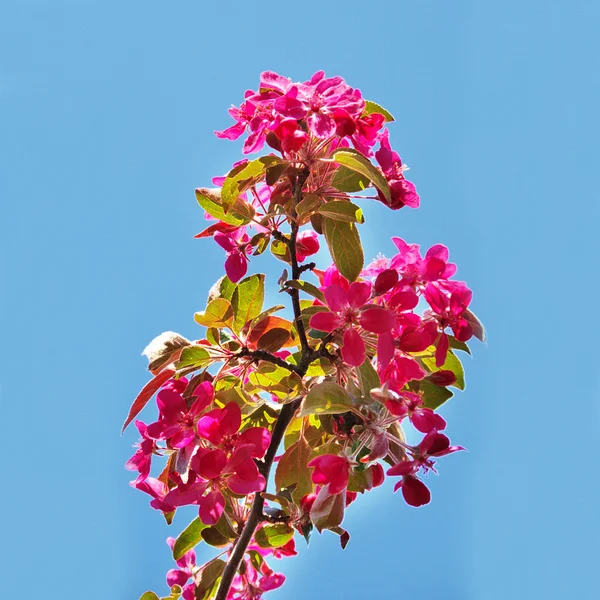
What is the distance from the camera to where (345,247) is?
5.26 ft

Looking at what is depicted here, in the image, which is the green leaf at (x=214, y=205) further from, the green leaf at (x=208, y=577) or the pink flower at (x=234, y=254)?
the green leaf at (x=208, y=577)

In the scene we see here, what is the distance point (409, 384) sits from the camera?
163 centimetres

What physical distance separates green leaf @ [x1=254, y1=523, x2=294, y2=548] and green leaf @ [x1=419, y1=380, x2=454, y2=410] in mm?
450

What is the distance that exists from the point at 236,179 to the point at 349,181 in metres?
0.26

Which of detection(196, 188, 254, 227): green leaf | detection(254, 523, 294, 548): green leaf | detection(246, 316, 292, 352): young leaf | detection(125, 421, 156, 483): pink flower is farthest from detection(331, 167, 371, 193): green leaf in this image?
detection(254, 523, 294, 548): green leaf

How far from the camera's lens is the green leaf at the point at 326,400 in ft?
4.53

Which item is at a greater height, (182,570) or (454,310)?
(454,310)

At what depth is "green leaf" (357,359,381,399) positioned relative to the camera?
1.49 meters

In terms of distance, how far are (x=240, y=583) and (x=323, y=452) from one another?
56cm

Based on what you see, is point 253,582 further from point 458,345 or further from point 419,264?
point 419,264

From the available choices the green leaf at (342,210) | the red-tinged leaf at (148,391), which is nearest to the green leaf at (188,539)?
the red-tinged leaf at (148,391)

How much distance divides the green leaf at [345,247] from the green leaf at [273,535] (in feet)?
2.05

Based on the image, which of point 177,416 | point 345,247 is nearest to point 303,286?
point 345,247

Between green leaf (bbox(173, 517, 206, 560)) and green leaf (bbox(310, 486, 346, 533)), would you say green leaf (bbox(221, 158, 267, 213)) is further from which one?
green leaf (bbox(173, 517, 206, 560))
